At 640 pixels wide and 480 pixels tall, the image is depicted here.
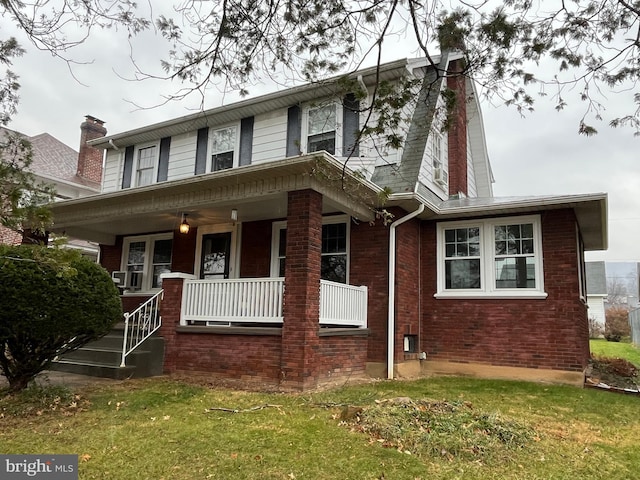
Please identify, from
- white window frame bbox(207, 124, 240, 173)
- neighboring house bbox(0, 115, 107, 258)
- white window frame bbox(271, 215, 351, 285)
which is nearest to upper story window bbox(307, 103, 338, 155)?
white window frame bbox(271, 215, 351, 285)

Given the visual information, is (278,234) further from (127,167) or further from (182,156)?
(127,167)

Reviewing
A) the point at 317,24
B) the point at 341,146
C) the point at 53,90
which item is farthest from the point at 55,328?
the point at 341,146

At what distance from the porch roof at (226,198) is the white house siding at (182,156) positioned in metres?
1.55

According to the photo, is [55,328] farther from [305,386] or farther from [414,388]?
[414,388]

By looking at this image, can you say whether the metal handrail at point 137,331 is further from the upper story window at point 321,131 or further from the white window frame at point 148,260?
the upper story window at point 321,131

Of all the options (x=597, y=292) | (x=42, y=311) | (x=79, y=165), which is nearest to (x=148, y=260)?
(x=42, y=311)

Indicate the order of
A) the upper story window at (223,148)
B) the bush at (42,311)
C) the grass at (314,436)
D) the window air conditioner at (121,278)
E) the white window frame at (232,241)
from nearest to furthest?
the grass at (314,436) → the bush at (42,311) → the white window frame at (232,241) → the upper story window at (223,148) → the window air conditioner at (121,278)

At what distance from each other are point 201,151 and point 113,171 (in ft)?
10.9

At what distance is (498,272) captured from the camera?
939 centimetres

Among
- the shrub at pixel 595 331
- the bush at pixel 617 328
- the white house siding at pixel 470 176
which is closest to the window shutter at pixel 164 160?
the white house siding at pixel 470 176

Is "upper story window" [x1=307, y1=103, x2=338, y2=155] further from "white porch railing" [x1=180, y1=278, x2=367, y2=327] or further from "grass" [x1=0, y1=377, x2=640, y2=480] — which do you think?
"grass" [x1=0, y1=377, x2=640, y2=480]

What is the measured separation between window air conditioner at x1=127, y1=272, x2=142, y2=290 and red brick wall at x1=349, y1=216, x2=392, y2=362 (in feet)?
20.3

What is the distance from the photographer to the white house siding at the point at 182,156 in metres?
12.1

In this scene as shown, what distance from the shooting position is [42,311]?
5.64m
